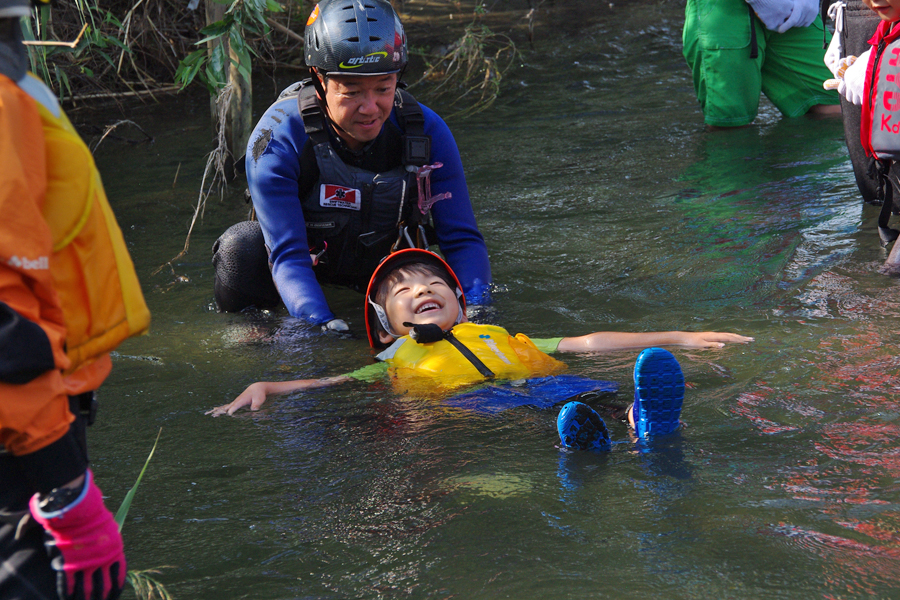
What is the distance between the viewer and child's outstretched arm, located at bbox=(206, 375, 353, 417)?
346 cm

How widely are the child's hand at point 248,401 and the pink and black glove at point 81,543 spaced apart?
5.77 feet

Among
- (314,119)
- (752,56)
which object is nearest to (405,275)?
(314,119)

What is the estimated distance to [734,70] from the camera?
23.3 ft

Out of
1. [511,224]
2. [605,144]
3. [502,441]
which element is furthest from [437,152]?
[605,144]

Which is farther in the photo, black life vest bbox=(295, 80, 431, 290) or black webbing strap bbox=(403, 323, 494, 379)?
black life vest bbox=(295, 80, 431, 290)

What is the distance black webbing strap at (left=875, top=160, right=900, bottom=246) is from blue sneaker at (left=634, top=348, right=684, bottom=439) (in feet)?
7.20

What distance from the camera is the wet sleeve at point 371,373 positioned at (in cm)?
377

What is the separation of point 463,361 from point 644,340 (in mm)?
795

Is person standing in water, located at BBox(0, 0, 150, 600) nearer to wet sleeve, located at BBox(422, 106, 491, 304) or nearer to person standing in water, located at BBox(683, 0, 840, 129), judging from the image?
wet sleeve, located at BBox(422, 106, 491, 304)

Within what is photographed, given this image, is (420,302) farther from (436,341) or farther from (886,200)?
(886,200)

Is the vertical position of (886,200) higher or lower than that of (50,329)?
lower

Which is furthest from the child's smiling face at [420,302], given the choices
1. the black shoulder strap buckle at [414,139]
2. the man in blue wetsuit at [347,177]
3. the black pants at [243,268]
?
the black pants at [243,268]

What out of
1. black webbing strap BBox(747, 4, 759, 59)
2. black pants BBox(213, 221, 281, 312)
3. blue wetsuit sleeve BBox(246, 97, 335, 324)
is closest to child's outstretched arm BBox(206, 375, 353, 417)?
blue wetsuit sleeve BBox(246, 97, 335, 324)

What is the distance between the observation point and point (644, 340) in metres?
3.81
